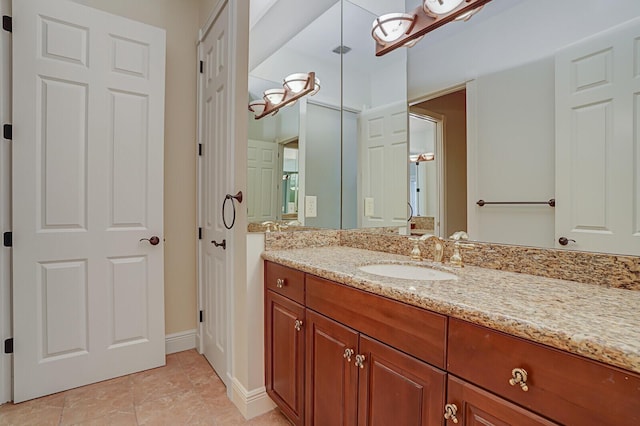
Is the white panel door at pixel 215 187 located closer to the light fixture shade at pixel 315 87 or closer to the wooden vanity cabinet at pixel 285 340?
the wooden vanity cabinet at pixel 285 340

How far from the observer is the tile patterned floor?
171 centimetres

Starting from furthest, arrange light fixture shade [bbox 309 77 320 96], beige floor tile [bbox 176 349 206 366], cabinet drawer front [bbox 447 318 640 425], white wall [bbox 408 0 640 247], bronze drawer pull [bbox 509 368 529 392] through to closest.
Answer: beige floor tile [bbox 176 349 206 366] → light fixture shade [bbox 309 77 320 96] → white wall [bbox 408 0 640 247] → bronze drawer pull [bbox 509 368 529 392] → cabinet drawer front [bbox 447 318 640 425]

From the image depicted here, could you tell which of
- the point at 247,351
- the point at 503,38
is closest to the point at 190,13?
the point at 503,38

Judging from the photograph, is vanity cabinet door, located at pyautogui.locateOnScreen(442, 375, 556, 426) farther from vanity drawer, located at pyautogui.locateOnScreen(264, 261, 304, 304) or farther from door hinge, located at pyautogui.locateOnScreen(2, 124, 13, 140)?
door hinge, located at pyautogui.locateOnScreen(2, 124, 13, 140)

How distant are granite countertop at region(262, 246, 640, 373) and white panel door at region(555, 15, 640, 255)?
0.59 ft

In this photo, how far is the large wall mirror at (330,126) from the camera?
1.88m

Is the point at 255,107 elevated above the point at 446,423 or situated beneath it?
elevated above

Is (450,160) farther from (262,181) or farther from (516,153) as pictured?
(262,181)

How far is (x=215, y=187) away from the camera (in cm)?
220

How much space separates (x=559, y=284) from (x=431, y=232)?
1.99 ft

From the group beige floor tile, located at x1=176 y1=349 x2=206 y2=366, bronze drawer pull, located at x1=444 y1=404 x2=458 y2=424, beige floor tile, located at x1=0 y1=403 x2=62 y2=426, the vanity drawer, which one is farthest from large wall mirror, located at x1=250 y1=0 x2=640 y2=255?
beige floor tile, located at x1=0 y1=403 x2=62 y2=426

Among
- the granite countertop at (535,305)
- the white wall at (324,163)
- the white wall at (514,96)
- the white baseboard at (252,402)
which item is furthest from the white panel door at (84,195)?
the white wall at (514,96)

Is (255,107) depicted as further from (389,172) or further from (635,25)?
(635,25)

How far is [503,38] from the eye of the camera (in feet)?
4.17
